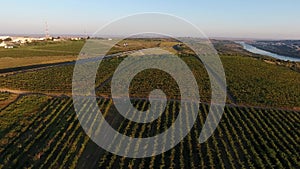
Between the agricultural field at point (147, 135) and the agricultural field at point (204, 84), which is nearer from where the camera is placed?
the agricultural field at point (147, 135)

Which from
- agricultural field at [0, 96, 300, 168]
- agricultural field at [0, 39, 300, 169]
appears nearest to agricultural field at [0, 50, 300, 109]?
agricultural field at [0, 39, 300, 169]

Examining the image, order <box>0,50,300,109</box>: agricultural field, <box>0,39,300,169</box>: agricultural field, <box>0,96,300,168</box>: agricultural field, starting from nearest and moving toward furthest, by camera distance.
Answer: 1. <box>0,96,300,168</box>: agricultural field
2. <box>0,39,300,169</box>: agricultural field
3. <box>0,50,300,109</box>: agricultural field

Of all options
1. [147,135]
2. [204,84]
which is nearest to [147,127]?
[147,135]

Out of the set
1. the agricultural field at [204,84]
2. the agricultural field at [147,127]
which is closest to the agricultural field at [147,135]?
the agricultural field at [147,127]

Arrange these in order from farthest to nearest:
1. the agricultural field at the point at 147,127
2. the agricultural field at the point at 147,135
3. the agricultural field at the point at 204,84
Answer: the agricultural field at the point at 204,84 → the agricultural field at the point at 147,127 → the agricultural field at the point at 147,135

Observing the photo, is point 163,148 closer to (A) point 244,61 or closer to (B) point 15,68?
(B) point 15,68

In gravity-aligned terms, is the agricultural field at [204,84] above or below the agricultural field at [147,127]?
above

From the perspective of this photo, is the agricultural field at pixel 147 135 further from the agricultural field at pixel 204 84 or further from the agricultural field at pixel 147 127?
the agricultural field at pixel 204 84

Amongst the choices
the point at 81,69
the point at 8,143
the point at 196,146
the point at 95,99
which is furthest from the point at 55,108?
the point at 81,69

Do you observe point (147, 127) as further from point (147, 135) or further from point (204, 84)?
point (204, 84)

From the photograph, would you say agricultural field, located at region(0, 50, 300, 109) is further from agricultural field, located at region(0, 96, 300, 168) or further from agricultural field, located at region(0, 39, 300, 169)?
agricultural field, located at region(0, 96, 300, 168)

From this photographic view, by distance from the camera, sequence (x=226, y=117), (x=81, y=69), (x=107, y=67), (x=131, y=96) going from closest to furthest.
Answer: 1. (x=226, y=117)
2. (x=131, y=96)
3. (x=81, y=69)
4. (x=107, y=67)
